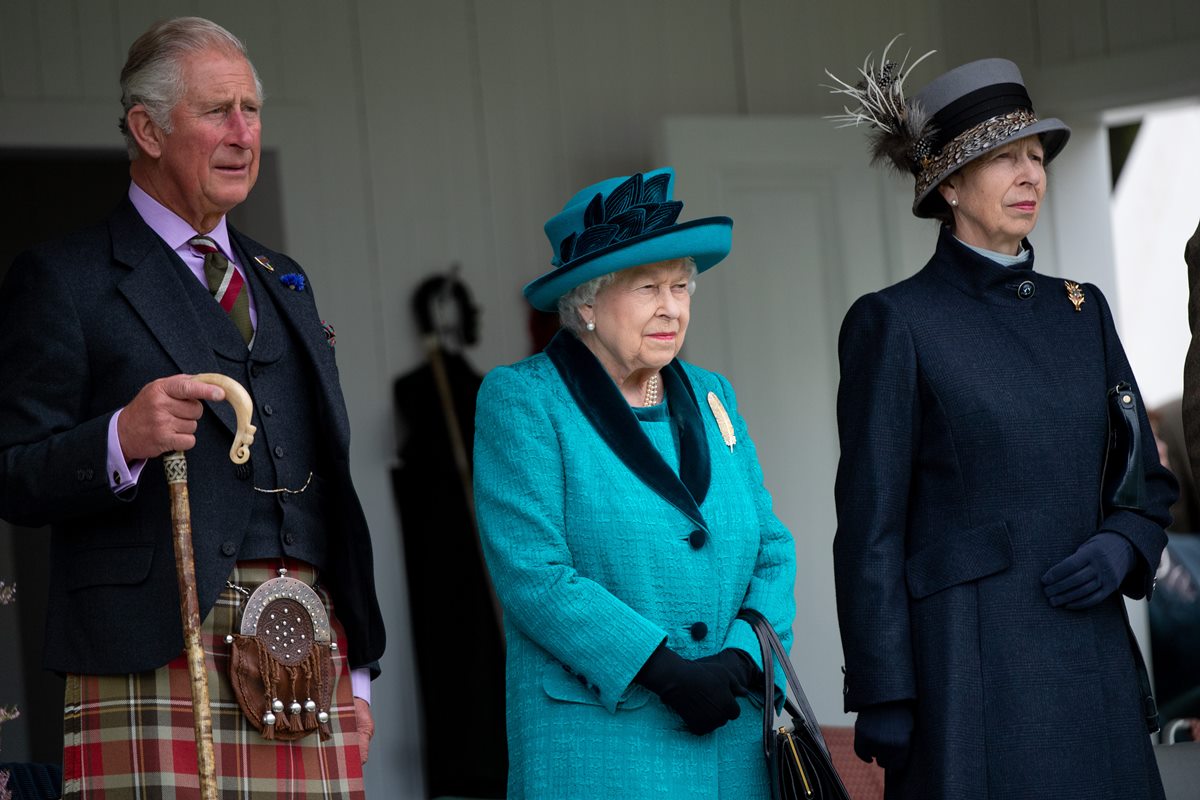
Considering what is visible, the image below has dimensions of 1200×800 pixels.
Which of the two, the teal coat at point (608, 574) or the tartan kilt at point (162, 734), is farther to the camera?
the teal coat at point (608, 574)

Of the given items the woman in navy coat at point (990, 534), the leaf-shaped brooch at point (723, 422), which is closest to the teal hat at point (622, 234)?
the leaf-shaped brooch at point (723, 422)

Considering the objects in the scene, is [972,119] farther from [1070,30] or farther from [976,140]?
[1070,30]

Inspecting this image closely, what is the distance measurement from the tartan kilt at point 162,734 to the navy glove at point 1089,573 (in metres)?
1.32

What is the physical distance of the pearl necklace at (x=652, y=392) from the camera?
9.68 ft

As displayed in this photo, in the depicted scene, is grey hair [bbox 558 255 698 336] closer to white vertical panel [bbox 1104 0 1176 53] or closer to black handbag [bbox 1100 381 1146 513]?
black handbag [bbox 1100 381 1146 513]

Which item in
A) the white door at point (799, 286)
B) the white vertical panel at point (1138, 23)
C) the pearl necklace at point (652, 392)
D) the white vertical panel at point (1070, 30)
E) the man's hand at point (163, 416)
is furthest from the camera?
the white vertical panel at point (1070, 30)

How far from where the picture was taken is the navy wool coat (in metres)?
2.82

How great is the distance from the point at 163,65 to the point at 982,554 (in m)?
1.57

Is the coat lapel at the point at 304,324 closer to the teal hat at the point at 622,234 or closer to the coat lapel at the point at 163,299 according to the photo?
the coat lapel at the point at 163,299

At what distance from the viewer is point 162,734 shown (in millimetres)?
2430

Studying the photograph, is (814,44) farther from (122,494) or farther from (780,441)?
(122,494)

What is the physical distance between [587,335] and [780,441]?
283cm

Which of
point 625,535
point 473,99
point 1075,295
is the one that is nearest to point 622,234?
point 625,535

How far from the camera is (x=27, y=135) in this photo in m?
4.78
